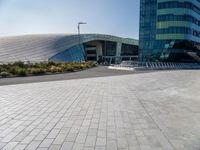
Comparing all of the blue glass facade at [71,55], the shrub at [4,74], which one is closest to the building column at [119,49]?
the blue glass facade at [71,55]

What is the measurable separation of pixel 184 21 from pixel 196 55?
11.3 m

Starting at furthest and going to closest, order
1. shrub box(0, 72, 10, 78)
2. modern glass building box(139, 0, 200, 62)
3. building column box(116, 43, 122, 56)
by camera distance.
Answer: building column box(116, 43, 122, 56), modern glass building box(139, 0, 200, 62), shrub box(0, 72, 10, 78)

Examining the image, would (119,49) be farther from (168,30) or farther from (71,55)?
(168,30)

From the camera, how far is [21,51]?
5897cm

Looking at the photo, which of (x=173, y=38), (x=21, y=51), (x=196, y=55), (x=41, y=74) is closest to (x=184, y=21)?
(x=173, y=38)

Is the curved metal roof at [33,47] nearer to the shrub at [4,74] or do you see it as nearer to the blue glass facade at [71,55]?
the blue glass facade at [71,55]

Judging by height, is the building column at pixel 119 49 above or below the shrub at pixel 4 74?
above

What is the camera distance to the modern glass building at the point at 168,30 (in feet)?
200

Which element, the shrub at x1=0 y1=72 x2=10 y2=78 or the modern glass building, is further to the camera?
the modern glass building

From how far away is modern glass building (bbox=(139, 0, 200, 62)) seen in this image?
200 ft

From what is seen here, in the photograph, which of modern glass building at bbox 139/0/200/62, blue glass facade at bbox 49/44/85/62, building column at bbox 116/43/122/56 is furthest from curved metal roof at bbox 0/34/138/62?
building column at bbox 116/43/122/56

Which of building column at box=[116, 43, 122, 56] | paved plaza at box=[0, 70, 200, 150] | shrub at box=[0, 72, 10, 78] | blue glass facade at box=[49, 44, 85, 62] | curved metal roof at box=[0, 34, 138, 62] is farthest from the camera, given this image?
building column at box=[116, 43, 122, 56]

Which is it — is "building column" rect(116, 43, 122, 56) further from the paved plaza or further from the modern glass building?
the paved plaza

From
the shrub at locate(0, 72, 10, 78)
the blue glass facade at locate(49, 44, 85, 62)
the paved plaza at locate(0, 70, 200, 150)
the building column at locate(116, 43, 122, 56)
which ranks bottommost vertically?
the paved plaza at locate(0, 70, 200, 150)
